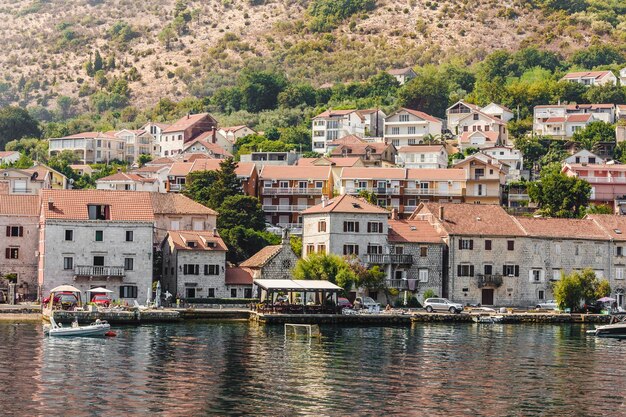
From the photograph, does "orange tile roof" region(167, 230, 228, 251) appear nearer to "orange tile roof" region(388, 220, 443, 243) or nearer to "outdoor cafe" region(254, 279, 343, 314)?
"outdoor cafe" region(254, 279, 343, 314)

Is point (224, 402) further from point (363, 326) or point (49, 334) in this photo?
point (363, 326)

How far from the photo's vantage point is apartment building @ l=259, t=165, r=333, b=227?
14475cm

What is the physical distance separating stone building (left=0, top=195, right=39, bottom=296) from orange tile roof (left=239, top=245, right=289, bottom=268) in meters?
17.5

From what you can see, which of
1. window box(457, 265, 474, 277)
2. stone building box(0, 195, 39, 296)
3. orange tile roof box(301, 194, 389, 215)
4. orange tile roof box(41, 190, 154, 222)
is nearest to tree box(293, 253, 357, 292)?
orange tile roof box(301, 194, 389, 215)

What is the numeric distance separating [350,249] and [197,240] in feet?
42.4

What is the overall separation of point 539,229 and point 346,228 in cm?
1815

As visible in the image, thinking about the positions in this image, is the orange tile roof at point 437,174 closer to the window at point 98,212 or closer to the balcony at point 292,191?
the balcony at point 292,191

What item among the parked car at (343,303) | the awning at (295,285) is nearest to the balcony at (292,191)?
the parked car at (343,303)

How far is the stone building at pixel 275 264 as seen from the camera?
353 ft

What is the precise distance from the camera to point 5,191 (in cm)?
12838

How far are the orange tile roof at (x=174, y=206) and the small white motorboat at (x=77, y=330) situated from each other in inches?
1346

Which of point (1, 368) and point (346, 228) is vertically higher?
point (346, 228)

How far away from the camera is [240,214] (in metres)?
124

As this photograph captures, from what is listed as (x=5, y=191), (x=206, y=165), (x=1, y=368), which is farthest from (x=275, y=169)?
(x=1, y=368)
